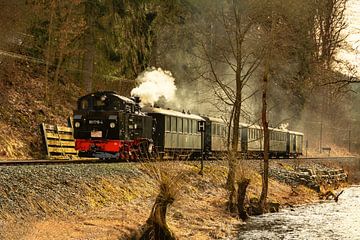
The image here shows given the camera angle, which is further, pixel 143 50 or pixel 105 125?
pixel 143 50

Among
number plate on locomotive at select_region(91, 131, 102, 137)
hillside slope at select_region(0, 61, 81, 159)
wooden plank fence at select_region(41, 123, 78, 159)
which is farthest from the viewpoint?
wooden plank fence at select_region(41, 123, 78, 159)

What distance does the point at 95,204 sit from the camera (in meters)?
12.0

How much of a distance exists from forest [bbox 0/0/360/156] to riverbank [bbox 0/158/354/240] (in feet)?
14.0

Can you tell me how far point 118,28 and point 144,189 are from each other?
22.0 metres

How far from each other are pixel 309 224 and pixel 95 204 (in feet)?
26.6

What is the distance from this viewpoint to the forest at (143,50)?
20500mm

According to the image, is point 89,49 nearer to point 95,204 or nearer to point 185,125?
point 185,125

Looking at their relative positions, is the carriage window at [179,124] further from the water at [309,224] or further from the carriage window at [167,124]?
the water at [309,224]

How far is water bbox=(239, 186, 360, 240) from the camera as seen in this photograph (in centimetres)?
1386

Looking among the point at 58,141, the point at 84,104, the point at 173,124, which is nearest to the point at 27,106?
the point at 58,141

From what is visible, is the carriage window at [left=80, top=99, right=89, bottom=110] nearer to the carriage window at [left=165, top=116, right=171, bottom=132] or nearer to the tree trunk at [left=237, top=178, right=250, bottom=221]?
the carriage window at [left=165, top=116, right=171, bottom=132]

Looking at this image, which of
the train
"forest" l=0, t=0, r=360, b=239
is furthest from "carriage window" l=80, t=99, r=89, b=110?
"forest" l=0, t=0, r=360, b=239

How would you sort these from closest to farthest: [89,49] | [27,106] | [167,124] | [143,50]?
[167,124] → [27,106] → [89,49] → [143,50]

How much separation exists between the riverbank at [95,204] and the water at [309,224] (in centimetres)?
91
